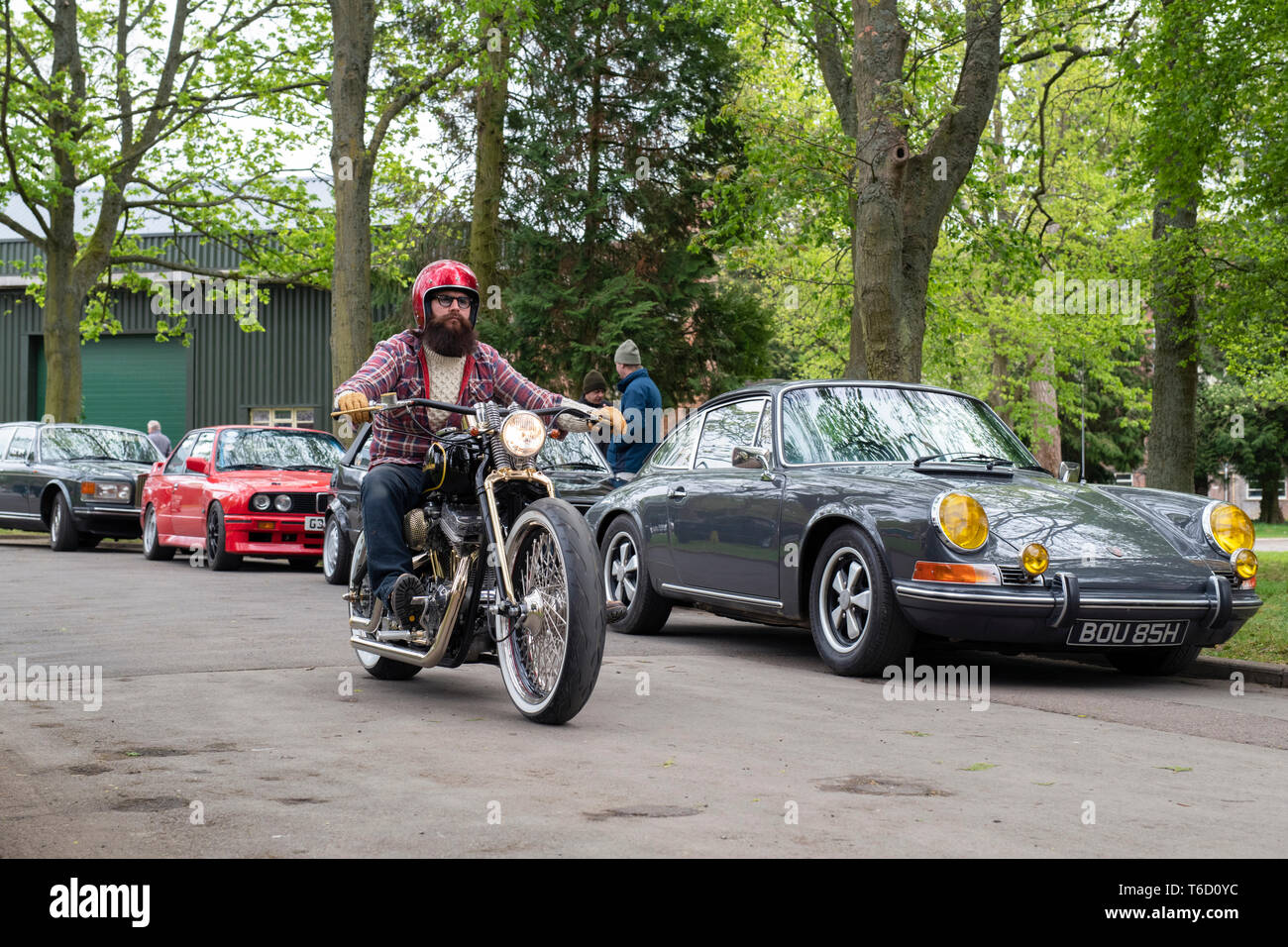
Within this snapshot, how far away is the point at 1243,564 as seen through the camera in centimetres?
795

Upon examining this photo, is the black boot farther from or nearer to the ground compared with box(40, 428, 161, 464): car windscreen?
nearer to the ground

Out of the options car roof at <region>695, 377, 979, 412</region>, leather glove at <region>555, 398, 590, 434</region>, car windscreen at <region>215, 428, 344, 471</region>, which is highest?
car roof at <region>695, 377, 979, 412</region>

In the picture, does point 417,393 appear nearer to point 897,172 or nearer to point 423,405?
point 423,405

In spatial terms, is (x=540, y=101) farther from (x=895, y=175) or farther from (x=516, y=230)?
(x=895, y=175)

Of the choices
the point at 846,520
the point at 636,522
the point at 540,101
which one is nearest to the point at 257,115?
the point at 540,101

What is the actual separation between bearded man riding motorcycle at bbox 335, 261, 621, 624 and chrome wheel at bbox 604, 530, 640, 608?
3.35 meters

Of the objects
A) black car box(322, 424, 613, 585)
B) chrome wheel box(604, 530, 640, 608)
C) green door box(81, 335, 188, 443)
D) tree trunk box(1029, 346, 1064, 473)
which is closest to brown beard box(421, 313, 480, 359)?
chrome wheel box(604, 530, 640, 608)

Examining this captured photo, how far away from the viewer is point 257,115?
94.7 ft

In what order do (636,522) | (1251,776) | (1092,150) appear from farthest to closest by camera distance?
(1092,150), (636,522), (1251,776)

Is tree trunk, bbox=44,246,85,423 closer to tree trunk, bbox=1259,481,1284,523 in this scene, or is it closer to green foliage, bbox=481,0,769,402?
green foliage, bbox=481,0,769,402

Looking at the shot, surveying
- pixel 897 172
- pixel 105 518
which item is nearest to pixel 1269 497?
pixel 897 172

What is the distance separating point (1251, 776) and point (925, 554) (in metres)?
2.30

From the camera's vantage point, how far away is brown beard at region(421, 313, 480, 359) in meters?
6.89

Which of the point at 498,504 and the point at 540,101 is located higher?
the point at 540,101
